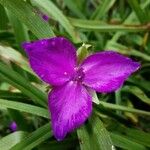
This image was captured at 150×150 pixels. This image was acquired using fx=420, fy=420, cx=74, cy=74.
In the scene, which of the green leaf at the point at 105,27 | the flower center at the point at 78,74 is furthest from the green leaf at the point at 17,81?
the green leaf at the point at 105,27

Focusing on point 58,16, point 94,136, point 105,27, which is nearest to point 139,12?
point 105,27

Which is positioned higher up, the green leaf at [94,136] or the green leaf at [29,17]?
the green leaf at [29,17]

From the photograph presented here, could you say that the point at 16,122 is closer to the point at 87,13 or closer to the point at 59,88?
the point at 59,88

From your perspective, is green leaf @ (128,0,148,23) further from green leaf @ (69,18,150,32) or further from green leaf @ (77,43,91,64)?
green leaf @ (77,43,91,64)

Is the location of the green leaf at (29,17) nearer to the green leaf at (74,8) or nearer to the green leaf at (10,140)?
the green leaf at (10,140)

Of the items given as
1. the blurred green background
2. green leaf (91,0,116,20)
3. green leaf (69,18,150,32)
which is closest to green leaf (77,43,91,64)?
the blurred green background

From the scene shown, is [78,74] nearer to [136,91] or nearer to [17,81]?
[17,81]
